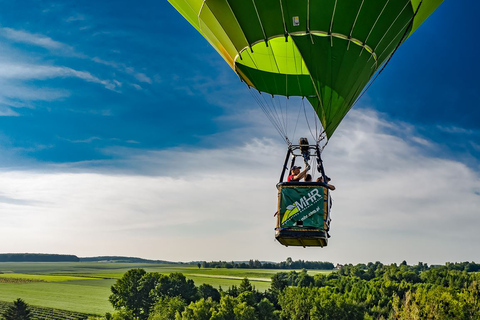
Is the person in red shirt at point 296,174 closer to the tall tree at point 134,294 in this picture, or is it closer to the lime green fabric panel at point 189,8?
the lime green fabric panel at point 189,8

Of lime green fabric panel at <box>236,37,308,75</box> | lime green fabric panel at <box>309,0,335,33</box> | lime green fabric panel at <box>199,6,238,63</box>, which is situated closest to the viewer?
lime green fabric panel at <box>309,0,335,33</box>

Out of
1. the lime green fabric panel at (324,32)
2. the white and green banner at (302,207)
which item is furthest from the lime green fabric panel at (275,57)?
the white and green banner at (302,207)

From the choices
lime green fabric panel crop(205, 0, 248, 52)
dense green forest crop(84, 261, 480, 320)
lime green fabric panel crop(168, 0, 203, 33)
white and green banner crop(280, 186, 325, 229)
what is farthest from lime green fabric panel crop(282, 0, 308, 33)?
dense green forest crop(84, 261, 480, 320)

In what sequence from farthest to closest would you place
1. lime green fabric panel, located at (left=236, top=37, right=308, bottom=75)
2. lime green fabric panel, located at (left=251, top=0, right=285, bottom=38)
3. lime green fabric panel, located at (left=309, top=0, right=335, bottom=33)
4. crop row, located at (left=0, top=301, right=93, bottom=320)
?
crop row, located at (left=0, top=301, right=93, bottom=320) < lime green fabric panel, located at (left=236, top=37, right=308, bottom=75) < lime green fabric panel, located at (left=251, top=0, right=285, bottom=38) < lime green fabric panel, located at (left=309, top=0, right=335, bottom=33)

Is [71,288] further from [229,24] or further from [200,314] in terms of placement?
[229,24]

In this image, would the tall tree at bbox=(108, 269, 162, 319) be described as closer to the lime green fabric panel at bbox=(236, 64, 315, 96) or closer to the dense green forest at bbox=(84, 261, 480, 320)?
the dense green forest at bbox=(84, 261, 480, 320)

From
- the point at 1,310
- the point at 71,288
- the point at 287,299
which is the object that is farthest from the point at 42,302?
the point at 287,299

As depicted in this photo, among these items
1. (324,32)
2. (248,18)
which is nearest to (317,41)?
(324,32)
